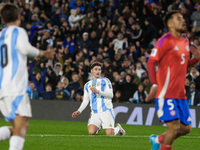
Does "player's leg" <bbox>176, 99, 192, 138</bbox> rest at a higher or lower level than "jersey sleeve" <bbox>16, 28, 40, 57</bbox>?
lower

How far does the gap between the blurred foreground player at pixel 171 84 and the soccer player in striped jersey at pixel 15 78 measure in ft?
5.91

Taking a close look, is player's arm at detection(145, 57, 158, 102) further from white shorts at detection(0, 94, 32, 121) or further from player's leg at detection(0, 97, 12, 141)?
player's leg at detection(0, 97, 12, 141)

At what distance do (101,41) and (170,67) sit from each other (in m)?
13.8

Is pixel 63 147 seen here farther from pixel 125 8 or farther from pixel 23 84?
pixel 125 8

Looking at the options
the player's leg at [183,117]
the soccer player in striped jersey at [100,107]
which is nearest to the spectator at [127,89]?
the soccer player in striped jersey at [100,107]

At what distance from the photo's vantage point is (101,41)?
2080 centimetres

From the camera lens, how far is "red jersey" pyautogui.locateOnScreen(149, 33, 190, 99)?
7.03 meters

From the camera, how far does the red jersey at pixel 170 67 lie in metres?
7.03

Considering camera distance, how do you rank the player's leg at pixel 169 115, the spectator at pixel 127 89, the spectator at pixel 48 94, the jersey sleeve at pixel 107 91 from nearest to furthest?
the player's leg at pixel 169 115 → the jersey sleeve at pixel 107 91 → the spectator at pixel 127 89 → the spectator at pixel 48 94

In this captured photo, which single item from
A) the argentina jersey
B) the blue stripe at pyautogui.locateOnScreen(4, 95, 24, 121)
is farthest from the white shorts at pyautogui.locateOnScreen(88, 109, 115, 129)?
the blue stripe at pyautogui.locateOnScreen(4, 95, 24, 121)

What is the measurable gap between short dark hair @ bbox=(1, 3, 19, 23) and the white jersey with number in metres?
0.15

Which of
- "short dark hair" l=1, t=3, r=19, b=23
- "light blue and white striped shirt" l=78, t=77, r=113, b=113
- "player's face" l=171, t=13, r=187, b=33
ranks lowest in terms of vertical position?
"light blue and white striped shirt" l=78, t=77, r=113, b=113

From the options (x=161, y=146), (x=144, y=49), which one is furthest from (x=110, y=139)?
(x=144, y=49)

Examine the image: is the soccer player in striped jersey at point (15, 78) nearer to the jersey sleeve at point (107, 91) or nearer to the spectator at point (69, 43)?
the jersey sleeve at point (107, 91)
